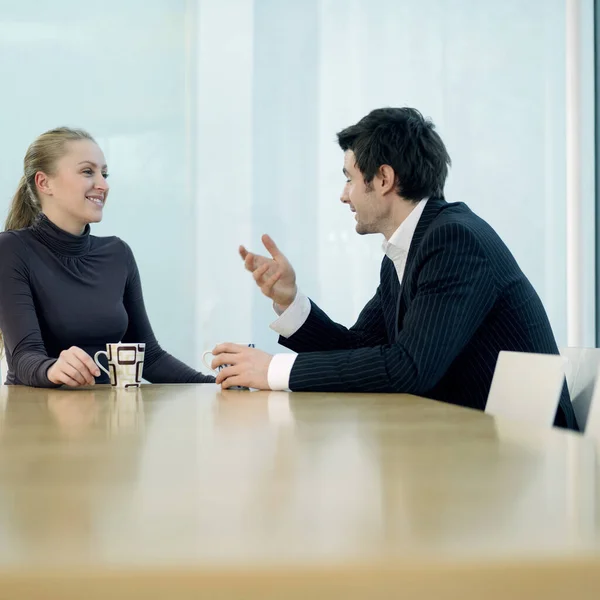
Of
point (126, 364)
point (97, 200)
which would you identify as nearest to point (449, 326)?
point (126, 364)

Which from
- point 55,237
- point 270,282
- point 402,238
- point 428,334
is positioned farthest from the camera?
point 55,237

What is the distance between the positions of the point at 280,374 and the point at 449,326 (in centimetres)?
34

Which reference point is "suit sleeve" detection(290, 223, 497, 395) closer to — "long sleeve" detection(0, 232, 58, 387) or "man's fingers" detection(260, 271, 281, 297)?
"man's fingers" detection(260, 271, 281, 297)

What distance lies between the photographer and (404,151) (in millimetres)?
2080

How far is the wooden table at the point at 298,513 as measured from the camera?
300mm

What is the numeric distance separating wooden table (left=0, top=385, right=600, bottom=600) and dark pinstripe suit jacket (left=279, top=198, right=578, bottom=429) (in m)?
0.64

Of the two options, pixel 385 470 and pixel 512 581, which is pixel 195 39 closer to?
pixel 385 470

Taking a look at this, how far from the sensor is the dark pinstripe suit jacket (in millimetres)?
1508

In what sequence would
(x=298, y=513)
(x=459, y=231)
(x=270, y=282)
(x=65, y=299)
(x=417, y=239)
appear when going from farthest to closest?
(x=65, y=299), (x=270, y=282), (x=417, y=239), (x=459, y=231), (x=298, y=513)

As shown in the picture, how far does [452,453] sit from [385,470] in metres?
0.11

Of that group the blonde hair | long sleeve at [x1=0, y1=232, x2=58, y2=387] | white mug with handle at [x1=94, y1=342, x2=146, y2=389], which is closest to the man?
white mug with handle at [x1=94, y1=342, x2=146, y2=389]

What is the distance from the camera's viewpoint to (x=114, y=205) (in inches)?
151

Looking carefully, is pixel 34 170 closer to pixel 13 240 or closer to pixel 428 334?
pixel 13 240

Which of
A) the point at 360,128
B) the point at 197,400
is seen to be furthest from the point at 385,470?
the point at 360,128
